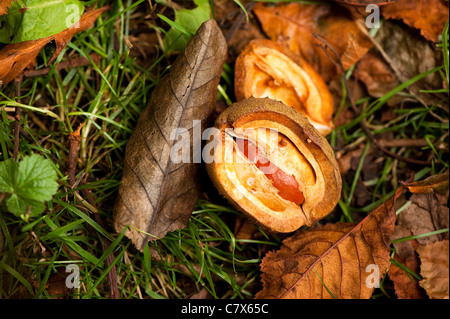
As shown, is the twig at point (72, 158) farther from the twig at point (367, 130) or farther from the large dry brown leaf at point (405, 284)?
the large dry brown leaf at point (405, 284)

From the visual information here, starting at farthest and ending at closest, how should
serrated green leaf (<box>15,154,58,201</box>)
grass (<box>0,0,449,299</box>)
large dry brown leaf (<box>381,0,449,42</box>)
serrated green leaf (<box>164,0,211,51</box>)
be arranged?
1. large dry brown leaf (<box>381,0,449,42</box>)
2. serrated green leaf (<box>164,0,211,51</box>)
3. grass (<box>0,0,449,299</box>)
4. serrated green leaf (<box>15,154,58,201</box>)

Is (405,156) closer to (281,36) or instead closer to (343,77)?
(343,77)

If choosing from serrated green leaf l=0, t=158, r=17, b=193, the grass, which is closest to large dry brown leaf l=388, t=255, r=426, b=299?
the grass

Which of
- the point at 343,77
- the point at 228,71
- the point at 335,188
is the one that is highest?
the point at 228,71

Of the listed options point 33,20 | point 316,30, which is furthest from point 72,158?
point 316,30

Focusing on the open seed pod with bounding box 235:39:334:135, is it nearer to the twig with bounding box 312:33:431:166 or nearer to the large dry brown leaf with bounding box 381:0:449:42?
the twig with bounding box 312:33:431:166

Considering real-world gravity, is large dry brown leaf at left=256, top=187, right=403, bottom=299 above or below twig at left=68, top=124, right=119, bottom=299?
below

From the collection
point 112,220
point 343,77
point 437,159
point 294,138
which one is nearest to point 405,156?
point 437,159
